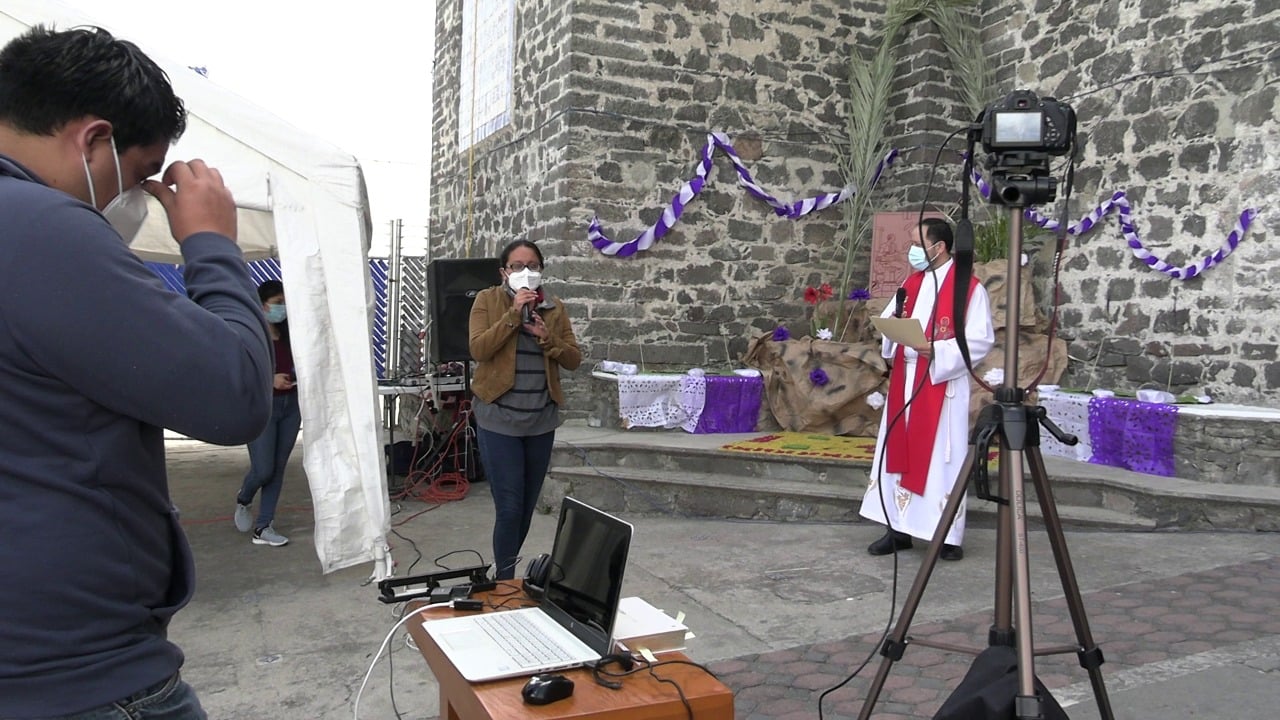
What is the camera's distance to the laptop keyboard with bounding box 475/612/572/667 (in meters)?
1.94

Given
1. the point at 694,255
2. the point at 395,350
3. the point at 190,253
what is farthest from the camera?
the point at 395,350

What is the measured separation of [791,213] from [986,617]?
221 inches

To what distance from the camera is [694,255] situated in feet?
29.2

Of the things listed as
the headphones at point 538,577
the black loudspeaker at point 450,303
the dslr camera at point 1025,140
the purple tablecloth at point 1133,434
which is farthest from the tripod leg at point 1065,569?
the black loudspeaker at point 450,303

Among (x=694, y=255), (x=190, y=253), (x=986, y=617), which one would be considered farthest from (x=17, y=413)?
(x=694, y=255)

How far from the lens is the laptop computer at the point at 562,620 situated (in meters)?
1.92

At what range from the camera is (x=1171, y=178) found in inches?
288

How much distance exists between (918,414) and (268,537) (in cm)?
404

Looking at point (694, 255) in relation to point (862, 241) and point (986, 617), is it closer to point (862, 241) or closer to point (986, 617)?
point (862, 241)

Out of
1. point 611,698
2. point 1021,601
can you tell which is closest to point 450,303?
point 1021,601

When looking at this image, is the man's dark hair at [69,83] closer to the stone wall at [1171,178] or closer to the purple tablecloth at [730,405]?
the purple tablecloth at [730,405]

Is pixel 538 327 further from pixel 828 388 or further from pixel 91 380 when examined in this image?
pixel 828 388

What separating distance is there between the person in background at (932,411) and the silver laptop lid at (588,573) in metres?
3.12

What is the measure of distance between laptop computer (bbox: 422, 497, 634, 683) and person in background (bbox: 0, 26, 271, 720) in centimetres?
78
